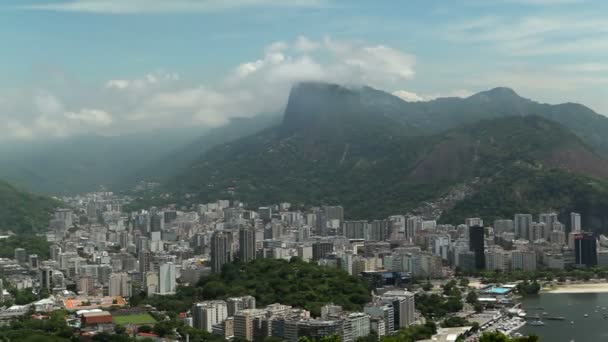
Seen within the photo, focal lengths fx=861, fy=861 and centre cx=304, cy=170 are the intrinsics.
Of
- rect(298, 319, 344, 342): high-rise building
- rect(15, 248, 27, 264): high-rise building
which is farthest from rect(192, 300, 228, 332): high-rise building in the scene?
rect(15, 248, 27, 264): high-rise building

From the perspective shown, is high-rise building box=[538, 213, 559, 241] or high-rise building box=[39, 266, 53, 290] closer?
high-rise building box=[39, 266, 53, 290]

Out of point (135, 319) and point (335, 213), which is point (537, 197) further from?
point (135, 319)

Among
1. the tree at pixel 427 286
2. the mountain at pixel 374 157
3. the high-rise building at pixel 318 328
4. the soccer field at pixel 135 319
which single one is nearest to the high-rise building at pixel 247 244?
the tree at pixel 427 286

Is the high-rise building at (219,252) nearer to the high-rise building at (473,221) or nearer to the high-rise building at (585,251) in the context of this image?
the high-rise building at (585,251)

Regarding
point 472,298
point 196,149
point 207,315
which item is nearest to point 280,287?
point 207,315

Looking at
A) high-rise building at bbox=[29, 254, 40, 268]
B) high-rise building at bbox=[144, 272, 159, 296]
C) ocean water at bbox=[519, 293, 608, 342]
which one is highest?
high-rise building at bbox=[29, 254, 40, 268]

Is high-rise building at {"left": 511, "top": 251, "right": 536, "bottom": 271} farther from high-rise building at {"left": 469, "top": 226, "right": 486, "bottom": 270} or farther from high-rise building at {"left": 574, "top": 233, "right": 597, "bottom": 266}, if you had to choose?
high-rise building at {"left": 574, "top": 233, "right": 597, "bottom": 266}

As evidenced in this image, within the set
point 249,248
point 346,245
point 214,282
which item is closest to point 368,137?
point 346,245
